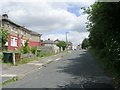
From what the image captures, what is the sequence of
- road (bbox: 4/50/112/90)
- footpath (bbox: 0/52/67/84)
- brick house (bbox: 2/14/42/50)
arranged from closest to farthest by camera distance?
road (bbox: 4/50/112/90), footpath (bbox: 0/52/67/84), brick house (bbox: 2/14/42/50)

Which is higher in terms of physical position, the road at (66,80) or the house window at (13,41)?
the house window at (13,41)

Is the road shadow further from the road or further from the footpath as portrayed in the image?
the footpath

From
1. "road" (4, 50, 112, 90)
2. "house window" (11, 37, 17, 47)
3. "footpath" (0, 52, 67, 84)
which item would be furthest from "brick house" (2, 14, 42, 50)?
"road" (4, 50, 112, 90)

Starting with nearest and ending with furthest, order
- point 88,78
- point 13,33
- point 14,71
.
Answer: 1. point 88,78
2. point 14,71
3. point 13,33

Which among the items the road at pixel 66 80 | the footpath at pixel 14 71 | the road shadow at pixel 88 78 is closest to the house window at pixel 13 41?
the footpath at pixel 14 71

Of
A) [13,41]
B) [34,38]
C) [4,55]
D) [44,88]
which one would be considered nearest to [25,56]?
[4,55]

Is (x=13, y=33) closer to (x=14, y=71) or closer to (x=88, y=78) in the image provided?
(x=14, y=71)

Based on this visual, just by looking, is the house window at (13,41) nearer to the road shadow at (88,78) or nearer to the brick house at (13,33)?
the brick house at (13,33)

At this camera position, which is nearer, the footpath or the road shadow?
the road shadow

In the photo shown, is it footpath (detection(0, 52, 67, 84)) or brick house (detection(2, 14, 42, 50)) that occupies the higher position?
brick house (detection(2, 14, 42, 50))

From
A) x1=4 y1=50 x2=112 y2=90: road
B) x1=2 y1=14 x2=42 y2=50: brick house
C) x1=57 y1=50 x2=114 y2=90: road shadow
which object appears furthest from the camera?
x1=2 y1=14 x2=42 y2=50: brick house

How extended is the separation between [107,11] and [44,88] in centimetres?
513

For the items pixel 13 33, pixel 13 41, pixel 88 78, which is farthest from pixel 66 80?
pixel 13 33

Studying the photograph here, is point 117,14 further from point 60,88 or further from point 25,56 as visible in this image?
point 25,56
